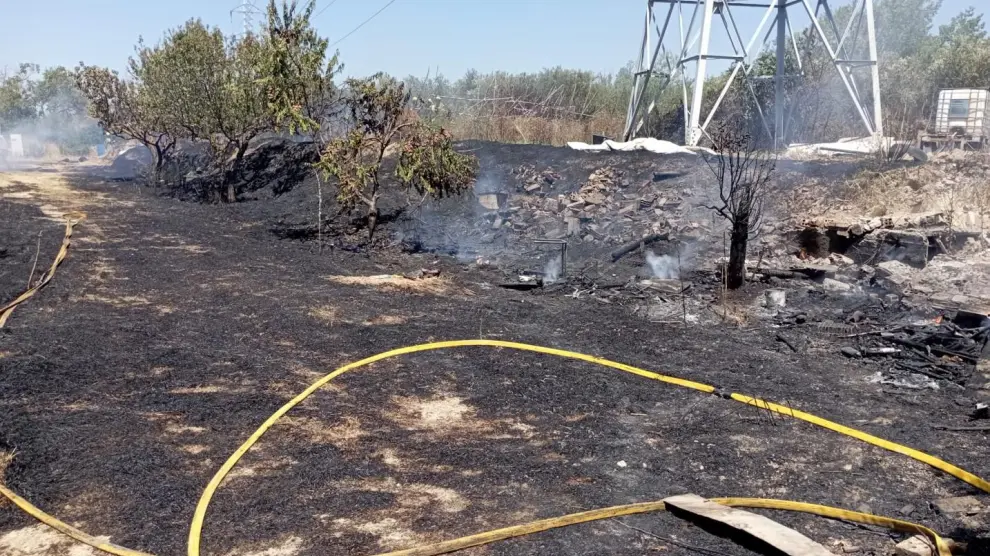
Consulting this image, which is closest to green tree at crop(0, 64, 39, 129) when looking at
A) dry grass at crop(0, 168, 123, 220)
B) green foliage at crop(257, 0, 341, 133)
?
dry grass at crop(0, 168, 123, 220)

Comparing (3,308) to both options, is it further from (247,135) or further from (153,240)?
(247,135)

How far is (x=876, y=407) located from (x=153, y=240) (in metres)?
13.0

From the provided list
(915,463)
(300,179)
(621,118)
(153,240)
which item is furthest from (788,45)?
(915,463)

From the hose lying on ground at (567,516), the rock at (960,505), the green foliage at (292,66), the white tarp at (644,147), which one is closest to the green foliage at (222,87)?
the green foliage at (292,66)

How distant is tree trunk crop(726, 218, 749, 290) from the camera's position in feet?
33.3

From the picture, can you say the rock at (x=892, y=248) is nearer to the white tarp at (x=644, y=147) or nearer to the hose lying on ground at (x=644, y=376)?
the white tarp at (x=644, y=147)

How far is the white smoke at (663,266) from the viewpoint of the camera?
11591 mm

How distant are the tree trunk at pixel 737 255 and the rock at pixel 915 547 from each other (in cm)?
647

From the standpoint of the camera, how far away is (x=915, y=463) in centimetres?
537

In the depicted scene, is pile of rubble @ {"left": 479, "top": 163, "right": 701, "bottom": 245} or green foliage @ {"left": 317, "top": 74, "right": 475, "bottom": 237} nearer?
green foliage @ {"left": 317, "top": 74, "right": 475, "bottom": 237}

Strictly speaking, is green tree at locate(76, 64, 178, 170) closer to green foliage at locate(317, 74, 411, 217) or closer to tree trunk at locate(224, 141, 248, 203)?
tree trunk at locate(224, 141, 248, 203)

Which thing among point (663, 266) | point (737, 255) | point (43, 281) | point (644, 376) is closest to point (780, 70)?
point (663, 266)

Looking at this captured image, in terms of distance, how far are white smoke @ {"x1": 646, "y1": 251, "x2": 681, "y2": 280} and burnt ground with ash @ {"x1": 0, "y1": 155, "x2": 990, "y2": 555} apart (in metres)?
1.59

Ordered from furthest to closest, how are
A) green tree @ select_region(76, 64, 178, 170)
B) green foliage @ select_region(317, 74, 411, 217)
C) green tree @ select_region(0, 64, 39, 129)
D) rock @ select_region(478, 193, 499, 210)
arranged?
green tree @ select_region(0, 64, 39, 129)
green tree @ select_region(76, 64, 178, 170)
rock @ select_region(478, 193, 499, 210)
green foliage @ select_region(317, 74, 411, 217)
